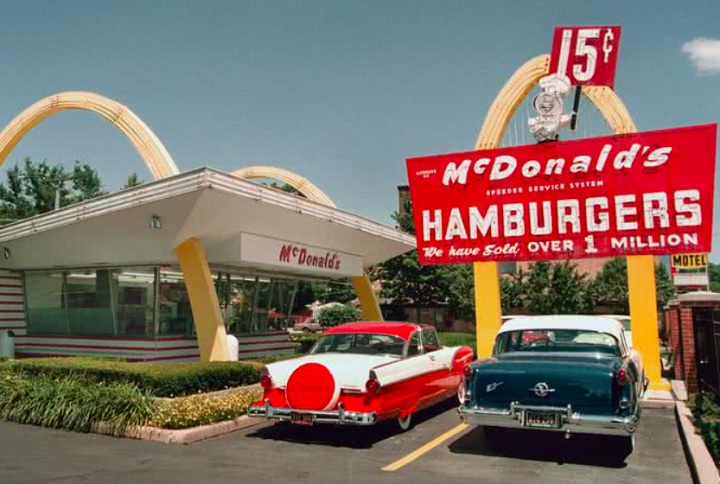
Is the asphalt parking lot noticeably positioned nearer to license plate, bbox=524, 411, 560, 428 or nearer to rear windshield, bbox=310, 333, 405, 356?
license plate, bbox=524, 411, 560, 428

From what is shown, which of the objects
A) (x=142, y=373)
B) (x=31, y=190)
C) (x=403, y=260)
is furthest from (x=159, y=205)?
(x=31, y=190)

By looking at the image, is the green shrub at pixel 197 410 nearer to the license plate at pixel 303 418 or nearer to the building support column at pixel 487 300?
the license plate at pixel 303 418

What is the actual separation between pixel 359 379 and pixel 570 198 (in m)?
5.67

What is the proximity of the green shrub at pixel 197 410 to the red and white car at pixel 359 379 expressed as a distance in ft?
2.83

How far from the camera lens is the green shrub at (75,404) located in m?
9.31

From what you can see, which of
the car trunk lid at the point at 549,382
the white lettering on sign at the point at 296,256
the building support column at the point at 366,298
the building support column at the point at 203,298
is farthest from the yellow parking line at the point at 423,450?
the building support column at the point at 366,298

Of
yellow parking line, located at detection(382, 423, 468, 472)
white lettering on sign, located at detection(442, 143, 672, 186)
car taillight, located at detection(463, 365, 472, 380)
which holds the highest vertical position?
white lettering on sign, located at detection(442, 143, 672, 186)

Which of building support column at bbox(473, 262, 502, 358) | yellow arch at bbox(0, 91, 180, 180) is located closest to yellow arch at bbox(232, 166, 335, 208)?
yellow arch at bbox(0, 91, 180, 180)

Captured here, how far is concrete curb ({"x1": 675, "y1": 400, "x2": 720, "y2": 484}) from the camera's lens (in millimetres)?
6469

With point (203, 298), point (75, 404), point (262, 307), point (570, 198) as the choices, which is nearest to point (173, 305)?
point (203, 298)

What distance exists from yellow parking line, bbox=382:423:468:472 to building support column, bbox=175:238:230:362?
7.50 meters

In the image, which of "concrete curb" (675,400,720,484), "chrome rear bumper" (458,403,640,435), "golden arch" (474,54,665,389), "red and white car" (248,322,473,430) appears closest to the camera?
"concrete curb" (675,400,720,484)

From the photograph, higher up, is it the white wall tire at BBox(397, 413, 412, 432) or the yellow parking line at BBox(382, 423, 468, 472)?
the white wall tire at BBox(397, 413, 412, 432)

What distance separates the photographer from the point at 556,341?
939cm
